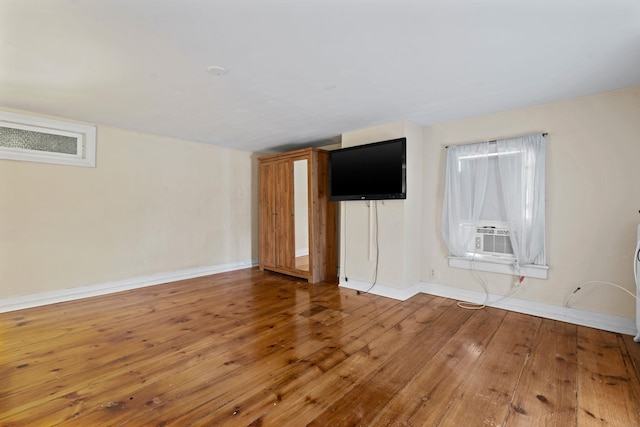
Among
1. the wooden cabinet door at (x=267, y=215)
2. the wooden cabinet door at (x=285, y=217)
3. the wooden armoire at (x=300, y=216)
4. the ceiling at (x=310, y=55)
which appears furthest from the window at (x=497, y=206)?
the wooden cabinet door at (x=267, y=215)

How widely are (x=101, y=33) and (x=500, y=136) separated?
3795 mm

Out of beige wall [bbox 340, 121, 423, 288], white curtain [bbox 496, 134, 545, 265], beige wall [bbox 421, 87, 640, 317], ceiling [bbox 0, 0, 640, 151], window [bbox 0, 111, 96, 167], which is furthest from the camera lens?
beige wall [bbox 340, 121, 423, 288]

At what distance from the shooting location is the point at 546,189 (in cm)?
308

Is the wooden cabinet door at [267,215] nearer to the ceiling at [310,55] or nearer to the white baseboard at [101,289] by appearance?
the white baseboard at [101,289]

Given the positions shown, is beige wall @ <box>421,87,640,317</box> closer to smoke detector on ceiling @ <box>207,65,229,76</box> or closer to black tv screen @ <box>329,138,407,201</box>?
black tv screen @ <box>329,138,407,201</box>

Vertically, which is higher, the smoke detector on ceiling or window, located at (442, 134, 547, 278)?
the smoke detector on ceiling

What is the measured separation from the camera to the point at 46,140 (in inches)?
137

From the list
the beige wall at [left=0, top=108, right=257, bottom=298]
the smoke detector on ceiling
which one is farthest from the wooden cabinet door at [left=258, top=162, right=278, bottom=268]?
the smoke detector on ceiling

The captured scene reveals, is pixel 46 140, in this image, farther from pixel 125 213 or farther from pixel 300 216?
pixel 300 216

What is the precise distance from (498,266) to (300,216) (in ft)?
9.17

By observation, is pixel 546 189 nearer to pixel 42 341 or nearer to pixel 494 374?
pixel 494 374

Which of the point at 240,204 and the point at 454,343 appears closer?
the point at 454,343

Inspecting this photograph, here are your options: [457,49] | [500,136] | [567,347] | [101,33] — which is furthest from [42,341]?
[500,136]

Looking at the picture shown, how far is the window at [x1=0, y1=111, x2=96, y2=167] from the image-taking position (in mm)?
3262
